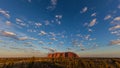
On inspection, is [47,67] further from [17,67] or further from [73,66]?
[17,67]

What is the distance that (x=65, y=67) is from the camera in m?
93.0

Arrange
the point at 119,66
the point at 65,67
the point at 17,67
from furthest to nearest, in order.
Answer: the point at 17,67 → the point at 119,66 → the point at 65,67

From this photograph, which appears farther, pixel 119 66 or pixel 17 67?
pixel 17 67

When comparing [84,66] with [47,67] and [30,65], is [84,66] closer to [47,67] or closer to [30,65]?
[47,67]

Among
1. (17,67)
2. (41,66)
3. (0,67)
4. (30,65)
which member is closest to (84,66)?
(41,66)

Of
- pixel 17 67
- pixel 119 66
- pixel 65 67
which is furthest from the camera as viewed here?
pixel 17 67

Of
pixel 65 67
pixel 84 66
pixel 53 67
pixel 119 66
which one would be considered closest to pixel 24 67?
pixel 53 67

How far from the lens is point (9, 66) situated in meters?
105

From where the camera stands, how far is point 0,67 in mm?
100188

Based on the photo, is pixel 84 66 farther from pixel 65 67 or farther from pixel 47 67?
pixel 47 67

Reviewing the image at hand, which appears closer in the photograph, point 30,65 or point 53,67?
point 53,67

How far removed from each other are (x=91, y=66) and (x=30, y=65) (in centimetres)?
4642

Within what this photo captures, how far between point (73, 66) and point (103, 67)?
21336 mm

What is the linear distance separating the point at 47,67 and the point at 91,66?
3203 cm
